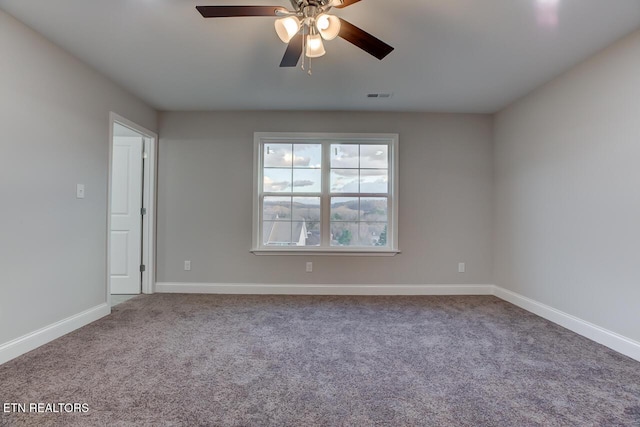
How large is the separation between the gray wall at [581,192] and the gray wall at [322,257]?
1.44ft

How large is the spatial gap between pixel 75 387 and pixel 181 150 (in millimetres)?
2781

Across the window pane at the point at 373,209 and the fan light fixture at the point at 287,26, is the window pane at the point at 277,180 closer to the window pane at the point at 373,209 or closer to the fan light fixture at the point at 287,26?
the window pane at the point at 373,209

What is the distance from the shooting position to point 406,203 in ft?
12.3

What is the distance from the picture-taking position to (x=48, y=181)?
2.30 meters

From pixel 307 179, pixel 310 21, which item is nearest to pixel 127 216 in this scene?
pixel 307 179

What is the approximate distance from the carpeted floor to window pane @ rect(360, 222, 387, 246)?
1.09 m

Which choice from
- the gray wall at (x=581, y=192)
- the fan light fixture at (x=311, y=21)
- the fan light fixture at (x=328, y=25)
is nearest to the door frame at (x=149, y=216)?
the fan light fixture at (x=311, y=21)

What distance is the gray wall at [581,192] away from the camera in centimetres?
217

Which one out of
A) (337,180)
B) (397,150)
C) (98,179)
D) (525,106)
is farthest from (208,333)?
(525,106)

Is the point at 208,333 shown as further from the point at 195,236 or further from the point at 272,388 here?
the point at 195,236

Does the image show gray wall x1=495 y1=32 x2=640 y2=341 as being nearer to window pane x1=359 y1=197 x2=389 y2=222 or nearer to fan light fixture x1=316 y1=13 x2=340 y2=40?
window pane x1=359 y1=197 x2=389 y2=222

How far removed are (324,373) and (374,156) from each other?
108 inches

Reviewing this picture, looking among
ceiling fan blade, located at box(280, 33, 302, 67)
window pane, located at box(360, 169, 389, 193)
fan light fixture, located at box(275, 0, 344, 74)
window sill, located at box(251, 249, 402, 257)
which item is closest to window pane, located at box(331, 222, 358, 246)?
window sill, located at box(251, 249, 402, 257)

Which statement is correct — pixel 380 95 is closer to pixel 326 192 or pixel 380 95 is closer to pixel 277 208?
pixel 326 192
